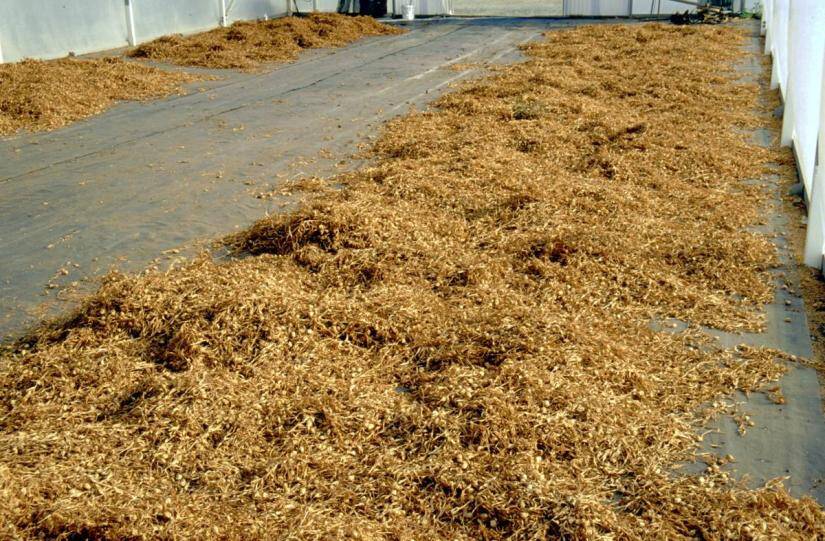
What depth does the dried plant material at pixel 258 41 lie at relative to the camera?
48.1 ft

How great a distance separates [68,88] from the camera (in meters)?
10.9

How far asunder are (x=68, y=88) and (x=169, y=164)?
3.96 meters

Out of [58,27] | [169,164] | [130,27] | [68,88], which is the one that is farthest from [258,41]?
[169,164]

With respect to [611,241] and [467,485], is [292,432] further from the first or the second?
[611,241]

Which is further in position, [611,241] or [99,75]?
[99,75]

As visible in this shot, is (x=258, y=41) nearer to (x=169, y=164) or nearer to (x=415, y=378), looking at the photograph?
(x=169, y=164)

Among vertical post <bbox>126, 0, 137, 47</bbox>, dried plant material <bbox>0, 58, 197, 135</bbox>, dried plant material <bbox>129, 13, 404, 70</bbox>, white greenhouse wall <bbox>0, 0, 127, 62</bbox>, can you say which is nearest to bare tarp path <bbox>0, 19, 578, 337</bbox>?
dried plant material <bbox>0, 58, 197, 135</bbox>

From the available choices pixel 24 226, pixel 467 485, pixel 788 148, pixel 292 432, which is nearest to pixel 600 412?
pixel 467 485

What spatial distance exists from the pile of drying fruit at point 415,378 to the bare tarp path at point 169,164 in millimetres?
708

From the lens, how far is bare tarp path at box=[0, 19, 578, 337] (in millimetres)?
5750

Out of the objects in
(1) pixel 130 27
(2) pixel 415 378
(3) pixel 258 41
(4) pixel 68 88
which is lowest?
(2) pixel 415 378

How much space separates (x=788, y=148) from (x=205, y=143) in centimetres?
619

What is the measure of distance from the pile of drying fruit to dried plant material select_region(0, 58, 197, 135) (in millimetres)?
4894

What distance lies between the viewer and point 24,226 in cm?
626
